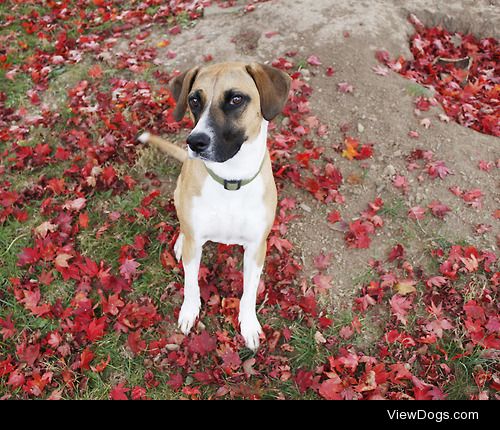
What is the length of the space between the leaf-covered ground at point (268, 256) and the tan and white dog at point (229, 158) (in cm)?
69

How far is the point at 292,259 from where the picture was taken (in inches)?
171

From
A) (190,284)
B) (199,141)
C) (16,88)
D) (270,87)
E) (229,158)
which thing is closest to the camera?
(199,141)

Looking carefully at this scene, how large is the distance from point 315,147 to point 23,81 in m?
4.84

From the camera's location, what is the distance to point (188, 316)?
3.90 metres

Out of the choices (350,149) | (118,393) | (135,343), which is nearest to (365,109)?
(350,149)

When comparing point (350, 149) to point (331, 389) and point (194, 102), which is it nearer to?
point (194, 102)

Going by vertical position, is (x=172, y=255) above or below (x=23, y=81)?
below

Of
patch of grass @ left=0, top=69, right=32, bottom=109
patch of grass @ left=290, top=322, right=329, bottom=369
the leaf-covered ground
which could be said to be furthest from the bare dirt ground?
patch of grass @ left=0, top=69, right=32, bottom=109

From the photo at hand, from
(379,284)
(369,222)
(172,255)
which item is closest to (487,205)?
(369,222)

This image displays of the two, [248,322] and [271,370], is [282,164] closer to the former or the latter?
[248,322]

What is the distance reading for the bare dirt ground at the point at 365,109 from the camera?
4.46 m

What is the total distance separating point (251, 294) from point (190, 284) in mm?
547

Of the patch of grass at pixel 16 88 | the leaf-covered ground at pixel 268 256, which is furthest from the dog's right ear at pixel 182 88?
the patch of grass at pixel 16 88

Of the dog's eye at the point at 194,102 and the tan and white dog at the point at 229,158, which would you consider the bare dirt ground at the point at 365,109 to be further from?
the dog's eye at the point at 194,102
